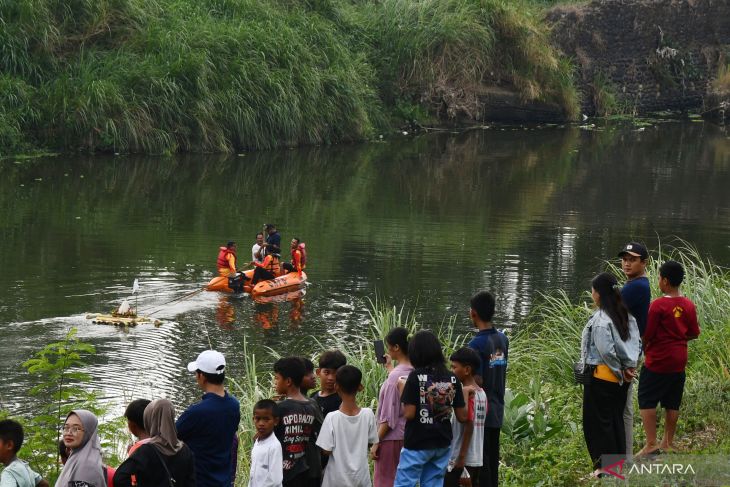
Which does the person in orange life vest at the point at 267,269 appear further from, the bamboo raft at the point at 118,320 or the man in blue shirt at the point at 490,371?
the man in blue shirt at the point at 490,371

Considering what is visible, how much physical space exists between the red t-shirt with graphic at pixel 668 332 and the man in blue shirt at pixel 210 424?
3351 mm

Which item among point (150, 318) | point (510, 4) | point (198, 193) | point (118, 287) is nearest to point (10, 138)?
point (198, 193)

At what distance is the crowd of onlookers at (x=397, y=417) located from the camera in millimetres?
6895

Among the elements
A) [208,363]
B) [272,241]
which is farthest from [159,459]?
[272,241]

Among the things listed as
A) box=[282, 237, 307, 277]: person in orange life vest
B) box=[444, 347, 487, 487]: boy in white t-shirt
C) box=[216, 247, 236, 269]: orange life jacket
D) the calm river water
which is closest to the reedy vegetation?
the calm river water

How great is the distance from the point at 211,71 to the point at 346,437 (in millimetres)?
30765

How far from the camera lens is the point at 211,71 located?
3738 centimetres

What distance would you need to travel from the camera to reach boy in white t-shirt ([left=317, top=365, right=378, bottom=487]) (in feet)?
25.0

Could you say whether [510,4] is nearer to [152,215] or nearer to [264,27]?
[264,27]

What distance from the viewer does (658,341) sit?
357 inches

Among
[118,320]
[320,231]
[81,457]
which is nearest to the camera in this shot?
[81,457]

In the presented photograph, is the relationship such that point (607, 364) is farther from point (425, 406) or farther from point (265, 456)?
point (265, 456)

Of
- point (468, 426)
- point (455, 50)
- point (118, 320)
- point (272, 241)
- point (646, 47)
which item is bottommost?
point (118, 320)

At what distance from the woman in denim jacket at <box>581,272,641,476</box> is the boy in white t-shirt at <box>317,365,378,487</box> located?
5.96 feet
